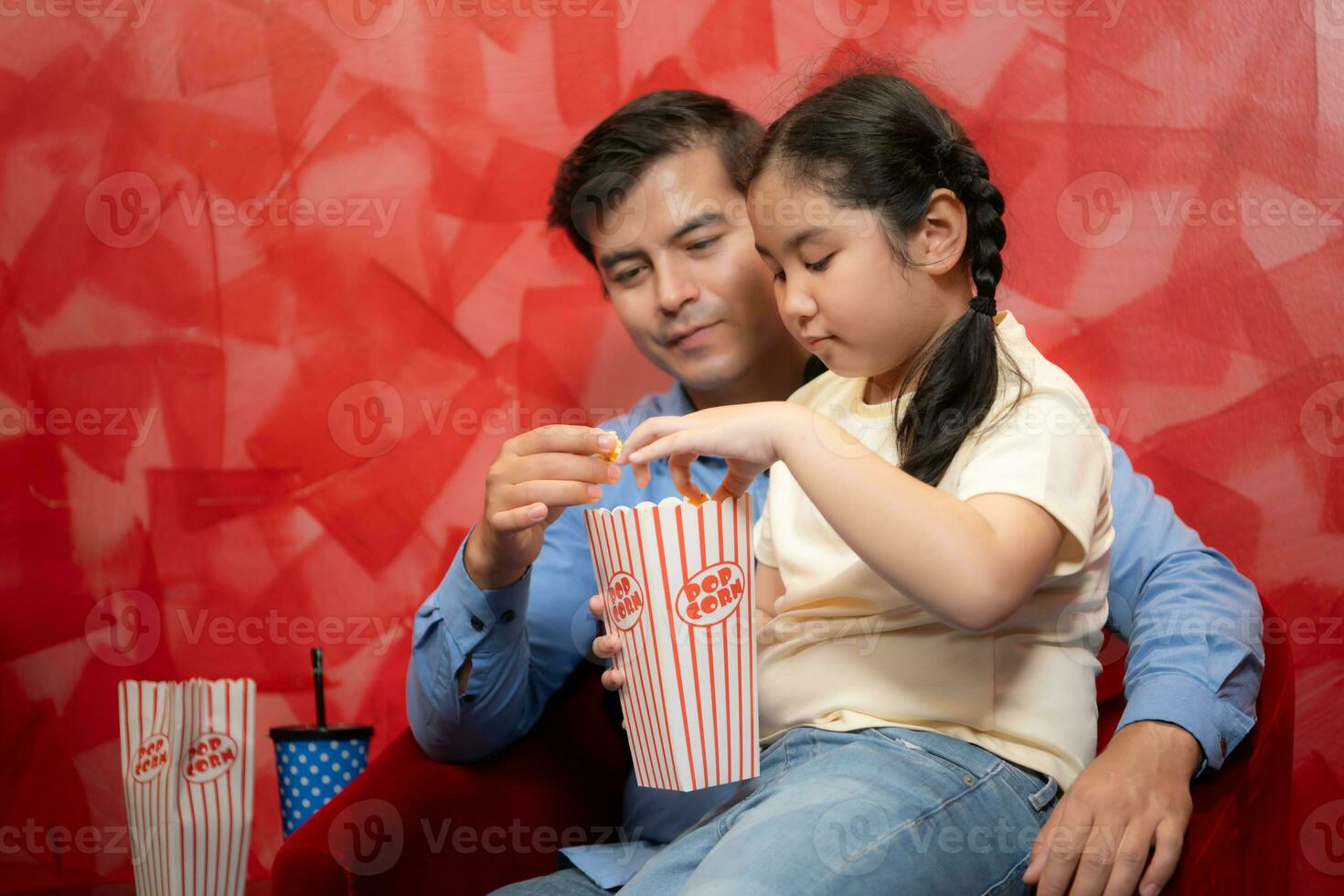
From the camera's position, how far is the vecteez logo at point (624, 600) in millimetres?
1183

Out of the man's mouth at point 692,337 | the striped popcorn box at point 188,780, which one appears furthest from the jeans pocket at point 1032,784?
the striped popcorn box at point 188,780

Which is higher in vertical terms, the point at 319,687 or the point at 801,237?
the point at 801,237

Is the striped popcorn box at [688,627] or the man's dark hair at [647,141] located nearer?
the striped popcorn box at [688,627]

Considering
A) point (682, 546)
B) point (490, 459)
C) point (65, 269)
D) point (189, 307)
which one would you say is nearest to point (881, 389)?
point (682, 546)

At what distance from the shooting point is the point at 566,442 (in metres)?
1.36

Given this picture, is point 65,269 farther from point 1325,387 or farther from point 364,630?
point 1325,387

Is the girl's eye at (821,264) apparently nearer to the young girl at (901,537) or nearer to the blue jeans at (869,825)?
the young girl at (901,537)

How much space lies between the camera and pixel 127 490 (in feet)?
7.84

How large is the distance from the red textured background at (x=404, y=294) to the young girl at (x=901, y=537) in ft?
2.26

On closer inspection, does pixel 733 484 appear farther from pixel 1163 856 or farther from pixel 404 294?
pixel 404 294

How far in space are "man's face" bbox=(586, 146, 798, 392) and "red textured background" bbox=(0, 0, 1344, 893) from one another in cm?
41

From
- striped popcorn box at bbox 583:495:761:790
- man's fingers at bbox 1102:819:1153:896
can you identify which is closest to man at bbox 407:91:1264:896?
man's fingers at bbox 1102:819:1153:896

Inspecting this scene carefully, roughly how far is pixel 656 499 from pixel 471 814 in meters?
0.55

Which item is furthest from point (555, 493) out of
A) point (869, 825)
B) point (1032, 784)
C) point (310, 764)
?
point (310, 764)
